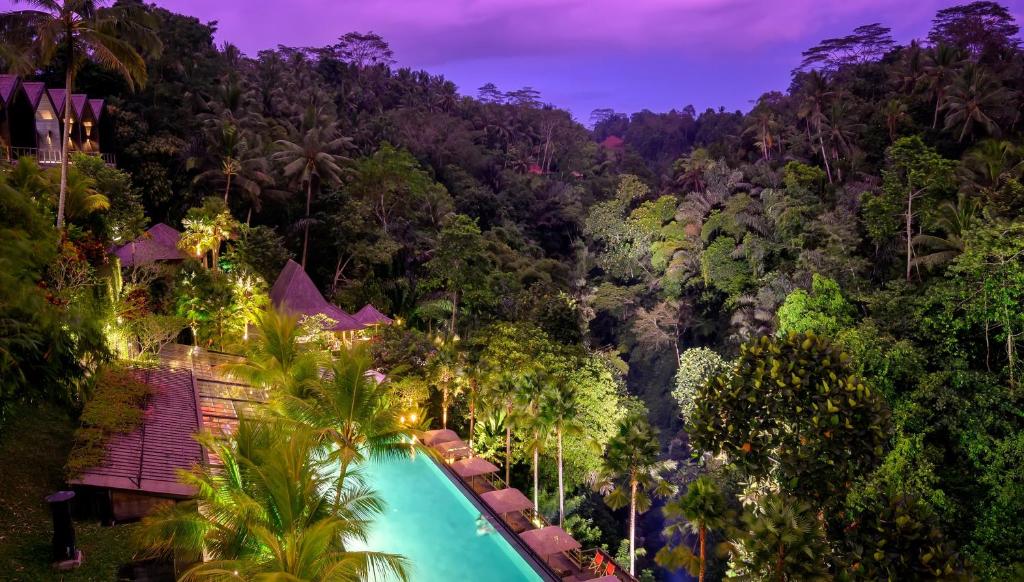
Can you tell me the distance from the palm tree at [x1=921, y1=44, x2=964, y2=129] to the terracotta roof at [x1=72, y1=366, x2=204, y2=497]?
3186 cm

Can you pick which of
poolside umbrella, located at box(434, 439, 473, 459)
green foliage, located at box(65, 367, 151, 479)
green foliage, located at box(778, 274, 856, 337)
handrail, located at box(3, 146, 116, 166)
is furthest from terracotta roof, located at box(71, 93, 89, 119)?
green foliage, located at box(778, 274, 856, 337)

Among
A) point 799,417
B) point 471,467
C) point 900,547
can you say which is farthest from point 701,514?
point 471,467

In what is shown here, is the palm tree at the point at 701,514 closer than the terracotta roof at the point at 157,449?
No

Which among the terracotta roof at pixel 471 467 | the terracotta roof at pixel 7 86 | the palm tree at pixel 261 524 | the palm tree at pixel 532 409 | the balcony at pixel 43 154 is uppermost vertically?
the terracotta roof at pixel 7 86

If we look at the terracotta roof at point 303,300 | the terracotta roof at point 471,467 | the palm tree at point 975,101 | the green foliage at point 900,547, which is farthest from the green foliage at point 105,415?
the palm tree at point 975,101

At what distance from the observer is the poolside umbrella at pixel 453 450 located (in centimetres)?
1906

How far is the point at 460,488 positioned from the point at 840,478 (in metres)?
9.32

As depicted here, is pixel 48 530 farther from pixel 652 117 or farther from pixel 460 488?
pixel 652 117

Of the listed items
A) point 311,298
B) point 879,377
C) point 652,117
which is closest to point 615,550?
point 879,377

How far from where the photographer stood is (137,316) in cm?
1734

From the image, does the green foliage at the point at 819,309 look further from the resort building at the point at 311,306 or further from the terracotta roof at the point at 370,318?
the resort building at the point at 311,306

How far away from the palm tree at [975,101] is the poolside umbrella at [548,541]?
24637mm

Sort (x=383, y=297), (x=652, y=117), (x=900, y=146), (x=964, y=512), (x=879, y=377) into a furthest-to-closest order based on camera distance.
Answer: (x=652, y=117) → (x=383, y=297) → (x=900, y=146) → (x=879, y=377) → (x=964, y=512)

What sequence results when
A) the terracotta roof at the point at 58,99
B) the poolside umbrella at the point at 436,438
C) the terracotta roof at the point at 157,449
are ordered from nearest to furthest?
the terracotta roof at the point at 157,449 → the poolside umbrella at the point at 436,438 → the terracotta roof at the point at 58,99
